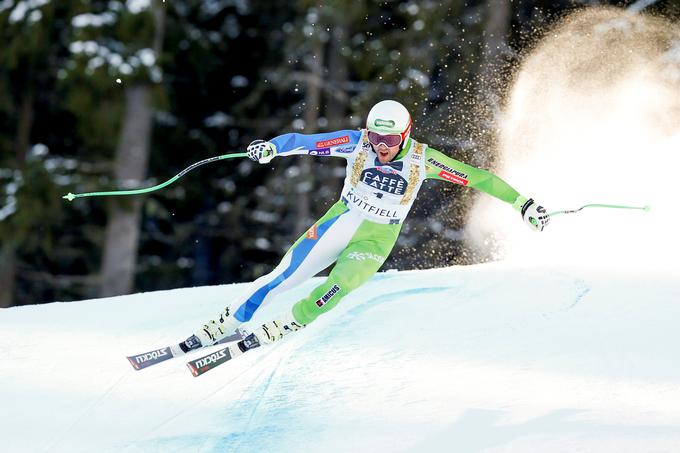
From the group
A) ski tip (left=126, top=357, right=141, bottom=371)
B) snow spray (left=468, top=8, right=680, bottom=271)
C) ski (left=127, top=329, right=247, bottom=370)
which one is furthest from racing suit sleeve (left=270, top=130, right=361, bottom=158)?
snow spray (left=468, top=8, right=680, bottom=271)

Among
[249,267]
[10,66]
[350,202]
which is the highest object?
[10,66]

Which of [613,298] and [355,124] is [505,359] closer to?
Answer: [613,298]

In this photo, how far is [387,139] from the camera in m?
6.04

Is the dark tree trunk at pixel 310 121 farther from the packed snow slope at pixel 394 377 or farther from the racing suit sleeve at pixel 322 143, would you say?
the racing suit sleeve at pixel 322 143

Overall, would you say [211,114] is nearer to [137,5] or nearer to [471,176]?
[137,5]

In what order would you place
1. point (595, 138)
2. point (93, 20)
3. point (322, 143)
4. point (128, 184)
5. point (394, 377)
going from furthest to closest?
point (128, 184), point (93, 20), point (595, 138), point (322, 143), point (394, 377)

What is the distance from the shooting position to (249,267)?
18906 millimetres

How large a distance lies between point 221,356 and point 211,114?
45.1 feet

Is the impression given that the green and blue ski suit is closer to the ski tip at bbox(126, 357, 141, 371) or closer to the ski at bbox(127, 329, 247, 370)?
the ski at bbox(127, 329, 247, 370)

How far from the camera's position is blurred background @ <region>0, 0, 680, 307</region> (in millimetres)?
15266

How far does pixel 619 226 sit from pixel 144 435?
569 cm

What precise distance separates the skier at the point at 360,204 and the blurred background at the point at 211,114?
19.4ft

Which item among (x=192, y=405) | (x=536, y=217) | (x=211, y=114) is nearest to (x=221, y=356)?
(x=192, y=405)

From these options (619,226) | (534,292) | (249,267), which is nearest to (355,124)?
(249,267)
